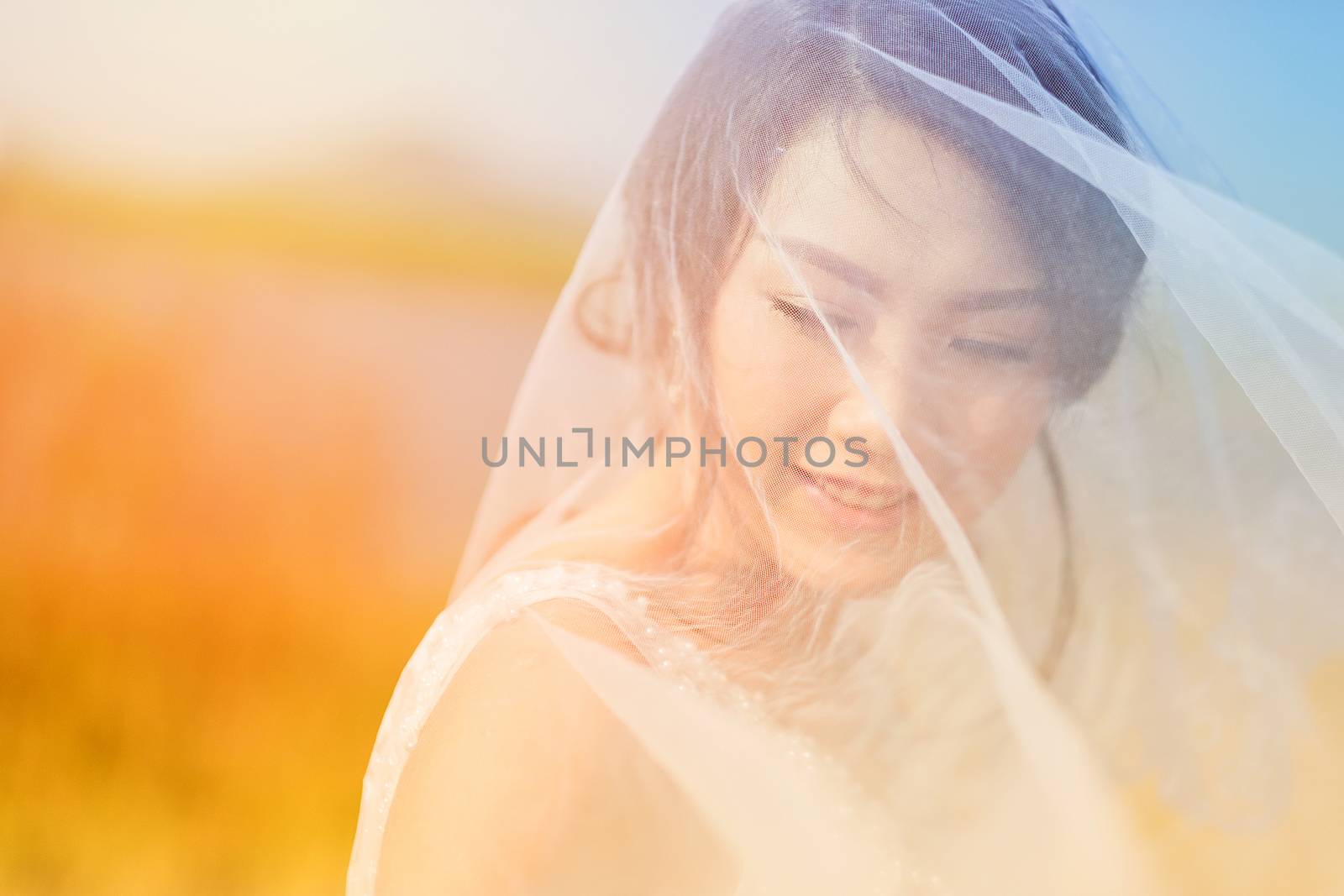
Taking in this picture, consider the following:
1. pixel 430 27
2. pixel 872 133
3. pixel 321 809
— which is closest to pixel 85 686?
pixel 321 809

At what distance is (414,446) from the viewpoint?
995mm

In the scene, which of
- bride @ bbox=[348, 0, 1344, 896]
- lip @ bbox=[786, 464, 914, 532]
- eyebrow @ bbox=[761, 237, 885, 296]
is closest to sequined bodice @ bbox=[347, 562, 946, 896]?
bride @ bbox=[348, 0, 1344, 896]

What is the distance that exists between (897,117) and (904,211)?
0.06m

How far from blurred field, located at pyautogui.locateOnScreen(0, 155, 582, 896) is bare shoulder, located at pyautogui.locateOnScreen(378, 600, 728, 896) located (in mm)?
415

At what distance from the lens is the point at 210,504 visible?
976 millimetres

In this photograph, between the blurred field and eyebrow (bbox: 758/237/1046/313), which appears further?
the blurred field

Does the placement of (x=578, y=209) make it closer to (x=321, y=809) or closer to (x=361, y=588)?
(x=361, y=588)

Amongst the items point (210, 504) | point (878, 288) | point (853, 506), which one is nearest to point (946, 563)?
point (853, 506)

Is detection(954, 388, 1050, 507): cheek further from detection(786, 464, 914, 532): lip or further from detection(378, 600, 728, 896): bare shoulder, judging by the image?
detection(378, 600, 728, 896): bare shoulder

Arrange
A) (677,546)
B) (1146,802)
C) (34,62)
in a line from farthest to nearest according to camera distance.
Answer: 1. (34,62)
2. (677,546)
3. (1146,802)

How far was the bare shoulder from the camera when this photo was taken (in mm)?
589

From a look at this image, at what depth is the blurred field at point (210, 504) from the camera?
0.97 metres

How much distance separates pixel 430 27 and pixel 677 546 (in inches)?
23.6

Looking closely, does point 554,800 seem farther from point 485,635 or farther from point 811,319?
point 811,319
